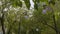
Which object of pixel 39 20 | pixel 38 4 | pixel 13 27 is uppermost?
pixel 38 4

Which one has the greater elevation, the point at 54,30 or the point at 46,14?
the point at 46,14

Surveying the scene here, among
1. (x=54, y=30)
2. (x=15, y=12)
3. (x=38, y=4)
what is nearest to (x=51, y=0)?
(x=38, y=4)

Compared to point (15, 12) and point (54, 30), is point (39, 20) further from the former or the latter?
point (15, 12)

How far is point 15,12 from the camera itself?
1478cm

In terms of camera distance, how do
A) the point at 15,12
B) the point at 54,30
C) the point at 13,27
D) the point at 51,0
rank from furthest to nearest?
1. the point at 13,27
2. the point at 15,12
3. the point at 54,30
4. the point at 51,0

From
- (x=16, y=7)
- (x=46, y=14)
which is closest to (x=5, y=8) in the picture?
(x=16, y=7)

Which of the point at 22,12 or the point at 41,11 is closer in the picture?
the point at 41,11

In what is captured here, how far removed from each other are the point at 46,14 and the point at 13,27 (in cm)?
369

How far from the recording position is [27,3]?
→ 12.6 m

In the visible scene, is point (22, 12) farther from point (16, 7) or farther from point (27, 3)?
point (27, 3)

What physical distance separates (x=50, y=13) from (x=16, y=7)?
2409mm

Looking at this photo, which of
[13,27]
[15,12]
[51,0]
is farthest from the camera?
[13,27]

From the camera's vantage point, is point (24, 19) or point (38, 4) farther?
point (24, 19)

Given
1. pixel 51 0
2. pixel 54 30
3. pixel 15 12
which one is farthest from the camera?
pixel 15 12
